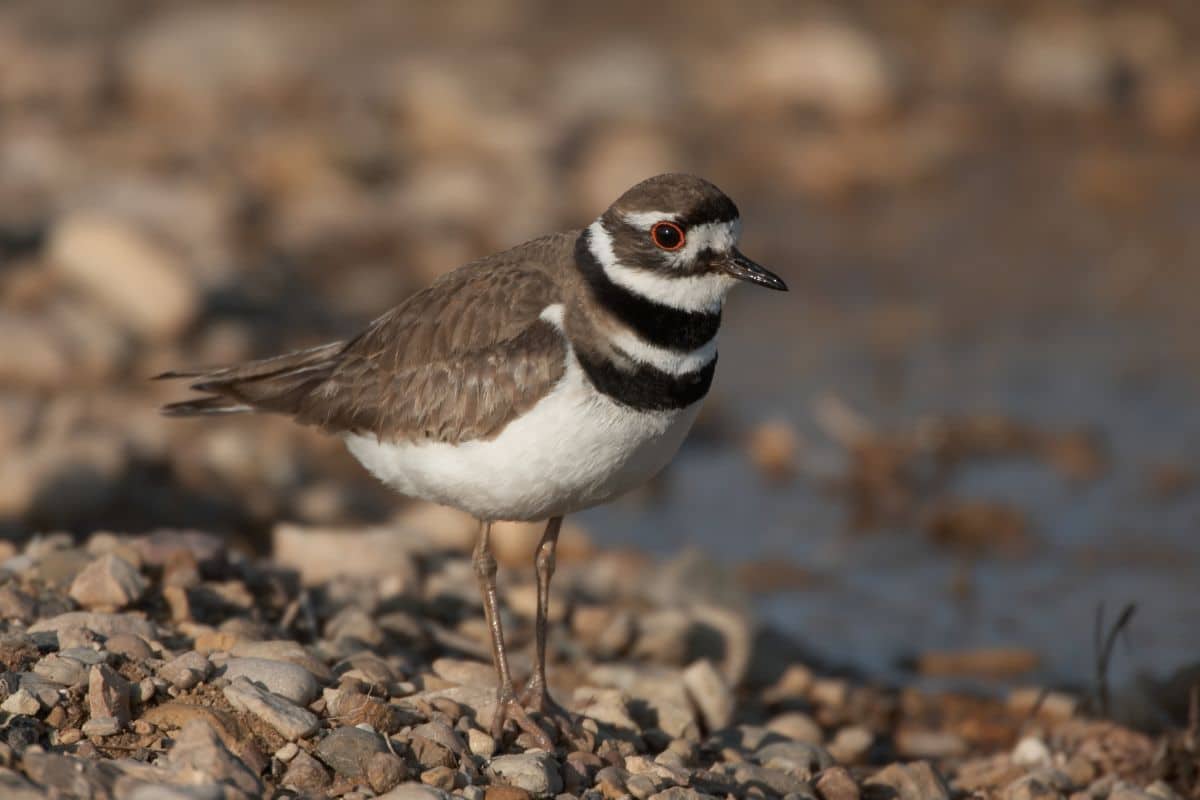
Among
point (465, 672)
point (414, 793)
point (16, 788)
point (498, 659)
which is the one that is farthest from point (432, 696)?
point (16, 788)

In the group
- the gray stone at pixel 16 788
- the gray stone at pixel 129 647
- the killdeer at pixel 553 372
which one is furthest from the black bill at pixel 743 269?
the gray stone at pixel 16 788

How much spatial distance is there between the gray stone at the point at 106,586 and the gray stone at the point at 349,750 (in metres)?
1.33

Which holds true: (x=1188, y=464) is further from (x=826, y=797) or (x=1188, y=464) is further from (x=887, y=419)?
(x=826, y=797)

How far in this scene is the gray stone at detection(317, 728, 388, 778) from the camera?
4.71 m

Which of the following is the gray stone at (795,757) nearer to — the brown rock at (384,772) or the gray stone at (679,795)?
the gray stone at (679,795)

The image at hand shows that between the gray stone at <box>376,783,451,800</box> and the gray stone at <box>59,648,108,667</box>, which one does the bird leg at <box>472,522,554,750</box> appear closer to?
the gray stone at <box>376,783,451,800</box>

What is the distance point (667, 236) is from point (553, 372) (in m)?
0.60

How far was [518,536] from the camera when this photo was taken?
8.37 meters

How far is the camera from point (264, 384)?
255 inches

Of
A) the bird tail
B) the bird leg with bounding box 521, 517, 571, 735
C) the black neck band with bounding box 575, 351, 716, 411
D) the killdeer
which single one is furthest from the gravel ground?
the black neck band with bounding box 575, 351, 716, 411

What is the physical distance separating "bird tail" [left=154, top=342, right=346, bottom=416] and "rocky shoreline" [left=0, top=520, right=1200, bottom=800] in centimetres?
50

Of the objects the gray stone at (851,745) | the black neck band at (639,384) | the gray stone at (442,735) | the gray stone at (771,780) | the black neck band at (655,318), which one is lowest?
the gray stone at (851,745)

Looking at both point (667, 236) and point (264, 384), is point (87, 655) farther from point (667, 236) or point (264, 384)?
point (667, 236)

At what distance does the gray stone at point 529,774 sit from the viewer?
4.91m
